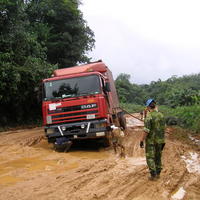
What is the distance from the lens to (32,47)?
1959 centimetres

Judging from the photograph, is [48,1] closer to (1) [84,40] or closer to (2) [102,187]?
(1) [84,40]

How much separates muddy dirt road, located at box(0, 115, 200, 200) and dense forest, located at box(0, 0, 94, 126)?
3189 mm

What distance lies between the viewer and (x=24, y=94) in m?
18.6

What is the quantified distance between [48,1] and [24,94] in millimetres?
10785

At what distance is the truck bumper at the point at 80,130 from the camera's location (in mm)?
9836

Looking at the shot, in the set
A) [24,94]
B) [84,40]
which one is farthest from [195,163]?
[84,40]

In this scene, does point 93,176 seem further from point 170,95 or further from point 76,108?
point 170,95

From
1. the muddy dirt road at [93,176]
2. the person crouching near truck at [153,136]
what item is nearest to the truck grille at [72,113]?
the muddy dirt road at [93,176]

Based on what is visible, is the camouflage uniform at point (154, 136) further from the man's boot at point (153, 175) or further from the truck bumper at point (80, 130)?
the truck bumper at point (80, 130)

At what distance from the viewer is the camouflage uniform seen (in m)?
6.26

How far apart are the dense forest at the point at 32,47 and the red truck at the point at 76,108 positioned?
1.08 metres

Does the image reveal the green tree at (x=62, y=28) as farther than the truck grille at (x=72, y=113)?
Yes

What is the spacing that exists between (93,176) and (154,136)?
153 cm

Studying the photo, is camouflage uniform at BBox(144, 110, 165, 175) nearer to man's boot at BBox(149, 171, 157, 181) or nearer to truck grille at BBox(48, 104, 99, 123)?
man's boot at BBox(149, 171, 157, 181)
